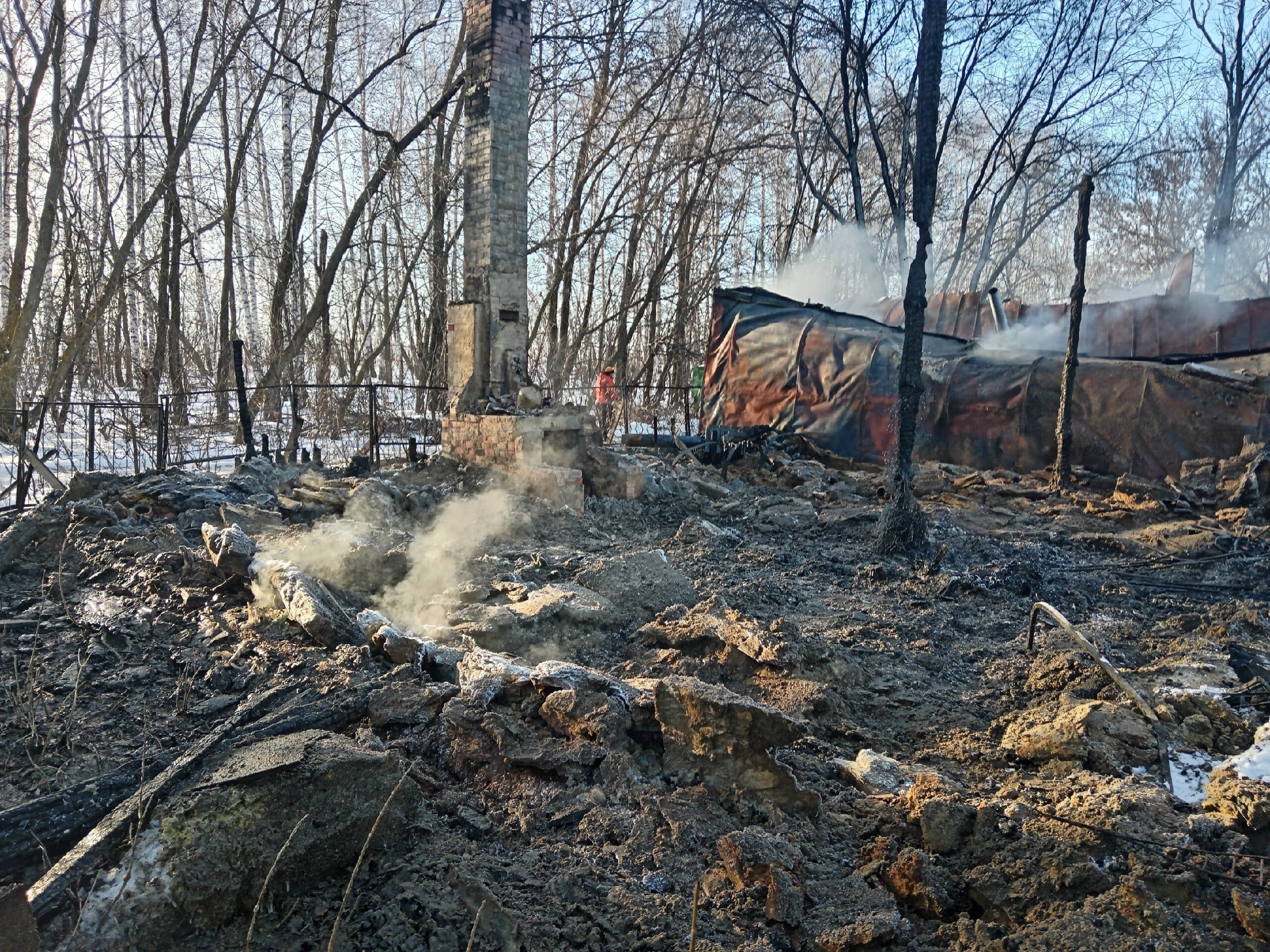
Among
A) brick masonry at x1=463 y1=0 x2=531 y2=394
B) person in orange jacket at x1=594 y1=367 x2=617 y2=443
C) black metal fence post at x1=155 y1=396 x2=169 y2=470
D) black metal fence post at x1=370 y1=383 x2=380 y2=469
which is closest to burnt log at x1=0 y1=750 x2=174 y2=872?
brick masonry at x1=463 y1=0 x2=531 y2=394

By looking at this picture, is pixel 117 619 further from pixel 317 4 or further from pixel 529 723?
pixel 317 4

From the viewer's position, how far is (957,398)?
1234 cm

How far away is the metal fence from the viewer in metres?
9.96

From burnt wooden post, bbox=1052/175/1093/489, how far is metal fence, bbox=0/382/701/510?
571 centimetres

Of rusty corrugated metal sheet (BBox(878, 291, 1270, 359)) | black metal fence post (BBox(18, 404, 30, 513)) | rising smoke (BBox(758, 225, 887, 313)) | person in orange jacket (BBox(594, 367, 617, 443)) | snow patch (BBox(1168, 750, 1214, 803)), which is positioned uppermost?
rising smoke (BBox(758, 225, 887, 313))

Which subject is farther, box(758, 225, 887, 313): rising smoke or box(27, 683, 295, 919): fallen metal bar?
box(758, 225, 887, 313): rising smoke

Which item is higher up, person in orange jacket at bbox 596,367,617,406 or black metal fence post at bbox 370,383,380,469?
person in orange jacket at bbox 596,367,617,406

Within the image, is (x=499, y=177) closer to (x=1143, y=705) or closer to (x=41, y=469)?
(x=41, y=469)

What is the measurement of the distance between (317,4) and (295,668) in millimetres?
15384

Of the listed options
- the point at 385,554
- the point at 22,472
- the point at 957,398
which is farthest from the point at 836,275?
the point at 22,472

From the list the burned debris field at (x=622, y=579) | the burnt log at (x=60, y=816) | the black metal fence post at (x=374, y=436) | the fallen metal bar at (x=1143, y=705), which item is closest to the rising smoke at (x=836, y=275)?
the burned debris field at (x=622, y=579)

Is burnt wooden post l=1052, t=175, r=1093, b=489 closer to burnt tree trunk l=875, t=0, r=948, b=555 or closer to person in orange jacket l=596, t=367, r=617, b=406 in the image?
burnt tree trunk l=875, t=0, r=948, b=555

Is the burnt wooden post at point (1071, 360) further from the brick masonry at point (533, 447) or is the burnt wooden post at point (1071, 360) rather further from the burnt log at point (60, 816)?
the burnt log at point (60, 816)

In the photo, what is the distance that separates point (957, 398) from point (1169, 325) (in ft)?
24.1
